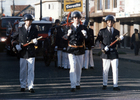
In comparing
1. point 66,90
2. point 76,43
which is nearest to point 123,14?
point 76,43

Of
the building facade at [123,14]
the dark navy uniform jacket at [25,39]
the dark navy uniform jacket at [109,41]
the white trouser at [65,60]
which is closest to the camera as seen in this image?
the dark navy uniform jacket at [25,39]

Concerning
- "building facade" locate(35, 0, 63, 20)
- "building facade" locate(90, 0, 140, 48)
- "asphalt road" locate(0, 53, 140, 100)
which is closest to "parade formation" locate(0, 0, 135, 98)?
"asphalt road" locate(0, 53, 140, 100)

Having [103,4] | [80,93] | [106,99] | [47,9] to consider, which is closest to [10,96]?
[80,93]

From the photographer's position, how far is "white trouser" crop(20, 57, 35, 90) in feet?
26.4

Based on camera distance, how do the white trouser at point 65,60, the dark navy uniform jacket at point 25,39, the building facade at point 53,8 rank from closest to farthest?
the dark navy uniform jacket at point 25,39, the white trouser at point 65,60, the building facade at point 53,8

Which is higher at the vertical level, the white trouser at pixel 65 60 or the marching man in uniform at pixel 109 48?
the marching man in uniform at pixel 109 48

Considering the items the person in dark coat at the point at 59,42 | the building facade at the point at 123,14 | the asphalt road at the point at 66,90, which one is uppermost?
A: the building facade at the point at 123,14

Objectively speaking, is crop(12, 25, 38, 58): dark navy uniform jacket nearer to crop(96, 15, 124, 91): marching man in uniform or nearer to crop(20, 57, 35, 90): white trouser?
crop(20, 57, 35, 90): white trouser

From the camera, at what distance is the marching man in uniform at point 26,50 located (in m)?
8.12

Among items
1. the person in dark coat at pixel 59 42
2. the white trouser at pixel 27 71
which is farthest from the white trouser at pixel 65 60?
the white trouser at pixel 27 71

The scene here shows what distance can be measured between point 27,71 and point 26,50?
0.56 m

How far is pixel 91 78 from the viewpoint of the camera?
1058cm

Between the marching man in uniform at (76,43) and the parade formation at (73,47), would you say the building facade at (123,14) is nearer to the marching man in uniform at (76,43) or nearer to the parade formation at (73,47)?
the parade formation at (73,47)

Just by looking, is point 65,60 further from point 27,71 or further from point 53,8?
point 53,8
